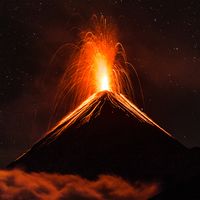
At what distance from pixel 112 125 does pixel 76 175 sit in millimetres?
13646

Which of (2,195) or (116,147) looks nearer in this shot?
(2,195)

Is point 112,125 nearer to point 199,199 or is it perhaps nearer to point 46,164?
point 46,164

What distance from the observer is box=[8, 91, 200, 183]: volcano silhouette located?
257 ft

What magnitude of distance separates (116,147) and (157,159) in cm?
703

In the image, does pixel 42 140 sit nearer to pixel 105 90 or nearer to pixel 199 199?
pixel 105 90

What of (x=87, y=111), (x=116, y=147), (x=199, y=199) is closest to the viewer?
(x=199, y=199)

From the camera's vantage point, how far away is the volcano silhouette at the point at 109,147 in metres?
78.2

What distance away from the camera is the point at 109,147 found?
84.8 metres

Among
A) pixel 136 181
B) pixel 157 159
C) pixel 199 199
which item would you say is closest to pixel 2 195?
Result: pixel 136 181

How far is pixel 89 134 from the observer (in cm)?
8562

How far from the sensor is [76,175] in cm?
7762

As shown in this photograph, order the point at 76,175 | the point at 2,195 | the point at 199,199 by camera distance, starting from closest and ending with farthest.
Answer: the point at 199,199 → the point at 2,195 → the point at 76,175

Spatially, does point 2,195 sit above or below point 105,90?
below

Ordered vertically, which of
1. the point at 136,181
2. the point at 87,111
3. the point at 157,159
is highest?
the point at 87,111
